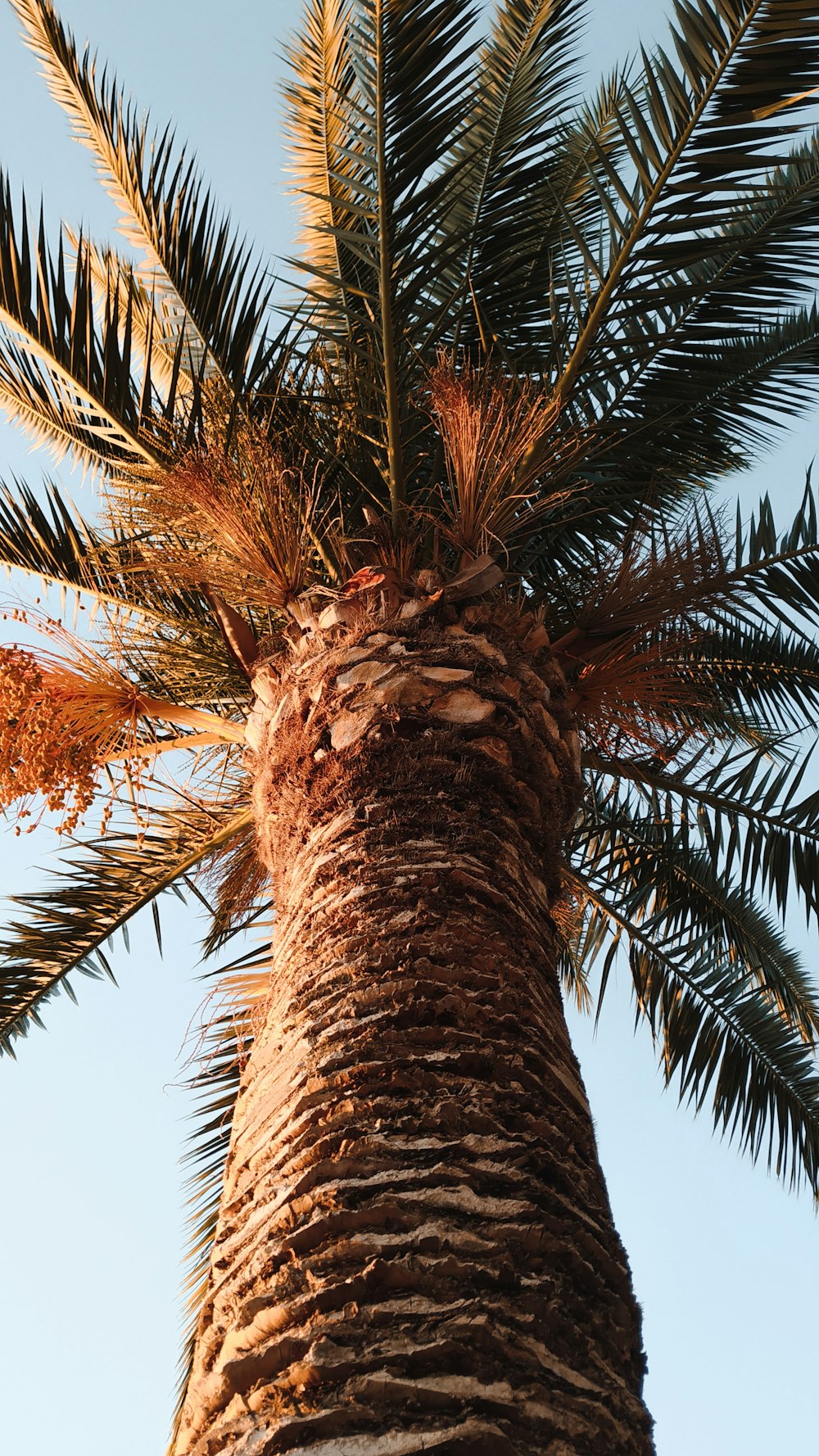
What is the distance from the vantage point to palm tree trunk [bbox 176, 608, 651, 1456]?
192 cm

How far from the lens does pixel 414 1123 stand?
2342mm

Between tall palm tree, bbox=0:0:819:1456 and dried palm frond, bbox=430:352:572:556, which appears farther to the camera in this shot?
dried palm frond, bbox=430:352:572:556

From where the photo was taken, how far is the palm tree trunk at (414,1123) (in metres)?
1.92

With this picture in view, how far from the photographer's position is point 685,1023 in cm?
629

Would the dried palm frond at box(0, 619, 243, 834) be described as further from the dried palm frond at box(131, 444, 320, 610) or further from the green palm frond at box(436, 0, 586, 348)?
the green palm frond at box(436, 0, 586, 348)

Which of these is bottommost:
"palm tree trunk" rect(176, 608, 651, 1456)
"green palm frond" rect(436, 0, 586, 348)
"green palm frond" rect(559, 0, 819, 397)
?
"palm tree trunk" rect(176, 608, 651, 1456)

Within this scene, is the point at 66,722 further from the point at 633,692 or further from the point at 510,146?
the point at 510,146

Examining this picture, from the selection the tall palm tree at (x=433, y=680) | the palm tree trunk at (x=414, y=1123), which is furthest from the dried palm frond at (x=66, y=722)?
the palm tree trunk at (x=414, y=1123)

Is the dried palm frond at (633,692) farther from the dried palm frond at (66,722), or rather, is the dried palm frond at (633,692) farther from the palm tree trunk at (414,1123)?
the dried palm frond at (66,722)

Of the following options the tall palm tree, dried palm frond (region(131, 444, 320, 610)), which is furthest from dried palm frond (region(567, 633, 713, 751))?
dried palm frond (region(131, 444, 320, 610))

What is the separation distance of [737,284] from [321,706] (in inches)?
117

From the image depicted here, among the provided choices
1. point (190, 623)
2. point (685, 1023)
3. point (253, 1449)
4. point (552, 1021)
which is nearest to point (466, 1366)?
point (253, 1449)

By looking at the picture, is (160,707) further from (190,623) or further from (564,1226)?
(564,1226)

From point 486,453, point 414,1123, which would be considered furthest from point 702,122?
point 414,1123
